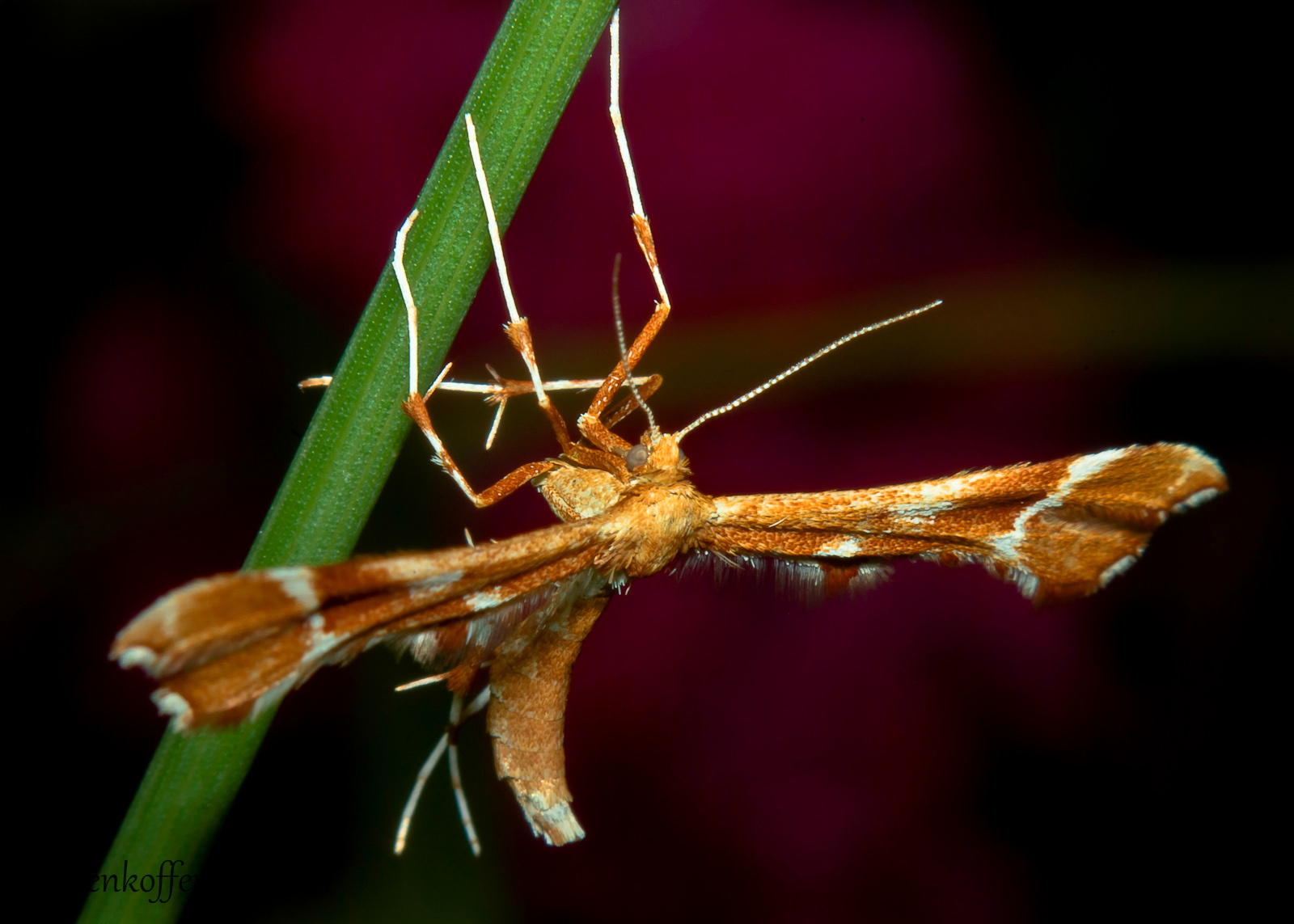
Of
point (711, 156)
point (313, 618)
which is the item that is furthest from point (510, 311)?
point (711, 156)

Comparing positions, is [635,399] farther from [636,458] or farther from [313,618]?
[313,618]

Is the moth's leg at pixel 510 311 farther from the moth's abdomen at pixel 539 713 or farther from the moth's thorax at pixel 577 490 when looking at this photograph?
the moth's abdomen at pixel 539 713

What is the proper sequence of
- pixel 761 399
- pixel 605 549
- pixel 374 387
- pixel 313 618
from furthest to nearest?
pixel 761 399 < pixel 605 549 < pixel 374 387 < pixel 313 618

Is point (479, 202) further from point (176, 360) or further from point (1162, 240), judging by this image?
point (1162, 240)

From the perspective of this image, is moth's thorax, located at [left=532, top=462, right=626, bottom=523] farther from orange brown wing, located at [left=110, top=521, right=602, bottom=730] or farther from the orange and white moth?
orange brown wing, located at [left=110, top=521, right=602, bottom=730]

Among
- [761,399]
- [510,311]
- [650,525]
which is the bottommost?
[761,399]

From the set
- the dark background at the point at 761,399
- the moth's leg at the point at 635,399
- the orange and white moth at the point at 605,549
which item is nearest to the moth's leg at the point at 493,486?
the orange and white moth at the point at 605,549

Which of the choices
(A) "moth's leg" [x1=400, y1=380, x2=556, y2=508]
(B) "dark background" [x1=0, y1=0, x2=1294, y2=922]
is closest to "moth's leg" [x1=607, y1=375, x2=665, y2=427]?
(A) "moth's leg" [x1=400, y1=380, x2=556, y2=508]
